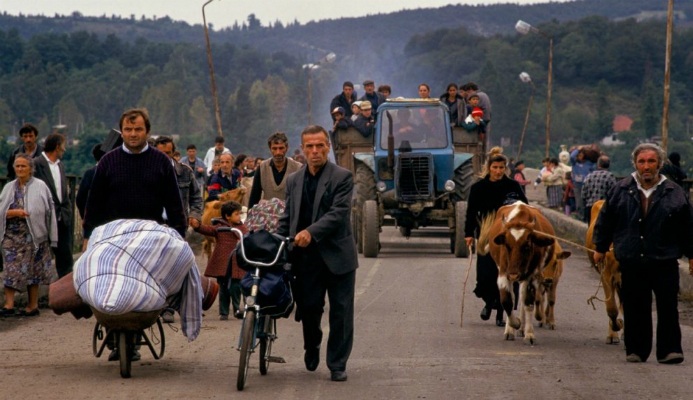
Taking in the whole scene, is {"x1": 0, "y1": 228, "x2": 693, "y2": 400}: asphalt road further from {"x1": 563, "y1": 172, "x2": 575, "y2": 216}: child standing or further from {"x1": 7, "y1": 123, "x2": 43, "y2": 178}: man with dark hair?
{"x1": 563, "y1": 172, "x2": 575, "y2": 216}: child standing

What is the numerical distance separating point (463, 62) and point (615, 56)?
3071cm

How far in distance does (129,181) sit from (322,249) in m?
1.60

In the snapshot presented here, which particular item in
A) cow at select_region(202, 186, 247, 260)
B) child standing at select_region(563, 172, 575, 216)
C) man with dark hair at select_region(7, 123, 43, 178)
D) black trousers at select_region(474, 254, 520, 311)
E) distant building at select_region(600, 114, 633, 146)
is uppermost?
man with dark hair at select_region(7, 123, 43, 178)

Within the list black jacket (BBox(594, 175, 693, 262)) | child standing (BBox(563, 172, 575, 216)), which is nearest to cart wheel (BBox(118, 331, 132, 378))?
black jacket (BBox(594, 175, 693, 262))

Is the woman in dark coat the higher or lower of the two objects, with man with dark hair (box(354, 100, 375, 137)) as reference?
lower

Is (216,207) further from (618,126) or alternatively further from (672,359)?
(618,126)

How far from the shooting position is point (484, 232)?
13.6m

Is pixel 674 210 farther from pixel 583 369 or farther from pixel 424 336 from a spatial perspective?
pixel 424 336

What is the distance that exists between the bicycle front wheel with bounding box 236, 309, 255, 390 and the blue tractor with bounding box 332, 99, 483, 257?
1385cm

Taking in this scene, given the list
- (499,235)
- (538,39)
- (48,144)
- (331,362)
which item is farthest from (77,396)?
(538,39)

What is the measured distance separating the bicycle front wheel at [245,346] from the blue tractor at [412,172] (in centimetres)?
1385

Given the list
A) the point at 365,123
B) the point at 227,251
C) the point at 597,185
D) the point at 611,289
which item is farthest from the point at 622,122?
the point at 611,289

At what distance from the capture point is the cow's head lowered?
12727 mm

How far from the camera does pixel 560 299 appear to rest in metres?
16.9
